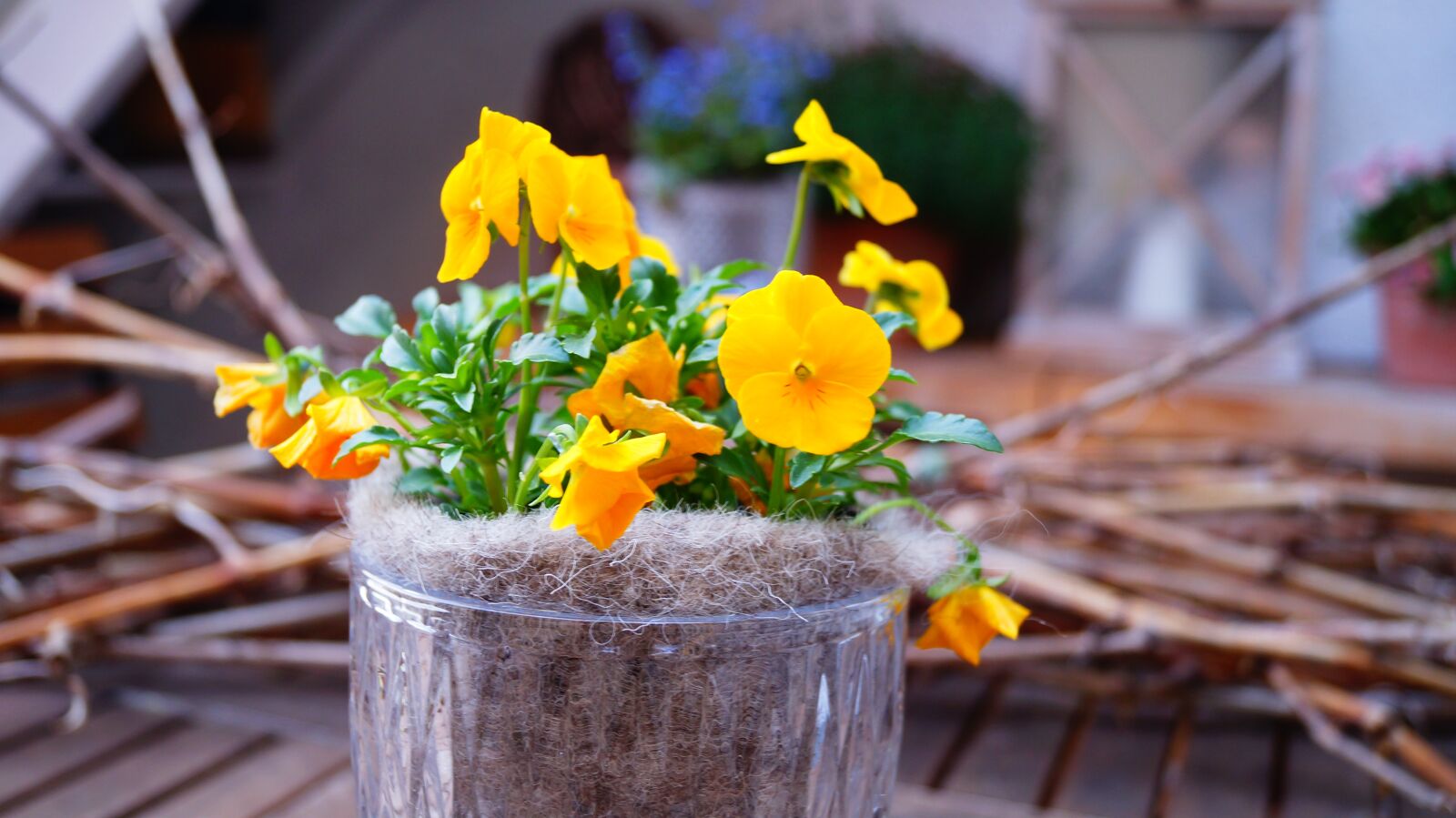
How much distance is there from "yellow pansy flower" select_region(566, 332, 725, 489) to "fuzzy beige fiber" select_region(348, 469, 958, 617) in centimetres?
2

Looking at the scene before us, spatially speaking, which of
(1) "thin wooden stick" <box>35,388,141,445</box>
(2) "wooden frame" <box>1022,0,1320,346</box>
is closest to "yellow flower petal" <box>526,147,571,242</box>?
(1) "thin wooden stick" <box>35,388,141,445</box>

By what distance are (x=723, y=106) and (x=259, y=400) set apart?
4.80 ft

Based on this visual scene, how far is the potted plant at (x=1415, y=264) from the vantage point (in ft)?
5.87

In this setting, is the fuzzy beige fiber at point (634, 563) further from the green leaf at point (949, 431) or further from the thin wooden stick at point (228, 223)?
the thin wooden stick at point (228, 223)

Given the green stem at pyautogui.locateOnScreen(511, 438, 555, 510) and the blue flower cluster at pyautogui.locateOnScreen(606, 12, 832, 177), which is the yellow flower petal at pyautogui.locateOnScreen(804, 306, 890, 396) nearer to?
the green stem at pyautogui.locateOnScreen(511, 438, 555, 510)

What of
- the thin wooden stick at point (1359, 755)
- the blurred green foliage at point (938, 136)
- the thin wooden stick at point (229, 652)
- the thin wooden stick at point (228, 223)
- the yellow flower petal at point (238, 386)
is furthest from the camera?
the blurred green foliage at point (938, 136)

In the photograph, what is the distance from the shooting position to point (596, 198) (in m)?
0.39

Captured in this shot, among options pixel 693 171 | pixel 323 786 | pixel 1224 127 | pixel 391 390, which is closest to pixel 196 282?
pixel 323 786

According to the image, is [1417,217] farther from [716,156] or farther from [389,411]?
[389,411]

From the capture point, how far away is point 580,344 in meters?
0.40

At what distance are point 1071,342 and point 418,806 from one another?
75.3 inches

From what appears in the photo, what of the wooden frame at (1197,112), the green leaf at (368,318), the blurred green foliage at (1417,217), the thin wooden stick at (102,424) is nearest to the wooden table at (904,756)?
the green leaf at (368,318)

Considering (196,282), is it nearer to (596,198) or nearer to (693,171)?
(596,198)

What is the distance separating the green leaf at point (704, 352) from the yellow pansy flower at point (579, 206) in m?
0.04
